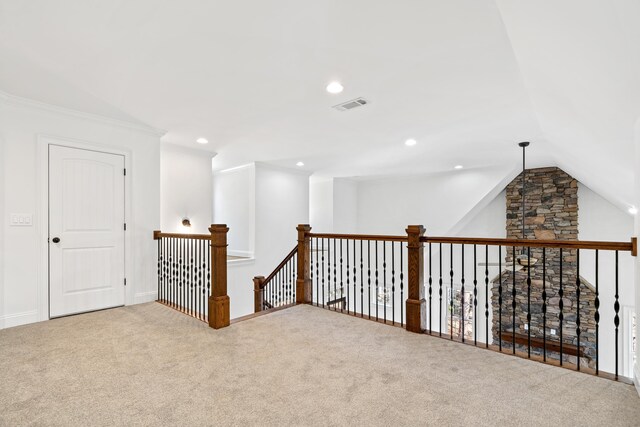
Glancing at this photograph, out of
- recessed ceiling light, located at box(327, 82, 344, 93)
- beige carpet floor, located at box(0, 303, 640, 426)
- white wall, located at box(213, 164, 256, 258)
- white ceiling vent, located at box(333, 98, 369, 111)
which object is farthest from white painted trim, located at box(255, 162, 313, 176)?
beige carpet floor, located at box(0, 303, 640, 426)

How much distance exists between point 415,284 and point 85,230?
3.63 m

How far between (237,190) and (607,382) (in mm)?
6246

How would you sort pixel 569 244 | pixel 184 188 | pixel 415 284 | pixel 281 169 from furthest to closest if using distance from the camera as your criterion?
pixel 281 169
pixel 184 188
pixel 415 284
pixel 569 244

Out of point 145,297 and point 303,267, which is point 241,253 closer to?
point 145,297

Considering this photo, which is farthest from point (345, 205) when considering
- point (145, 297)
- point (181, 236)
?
point (145, 297)

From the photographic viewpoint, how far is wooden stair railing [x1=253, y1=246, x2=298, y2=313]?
5.18 metres

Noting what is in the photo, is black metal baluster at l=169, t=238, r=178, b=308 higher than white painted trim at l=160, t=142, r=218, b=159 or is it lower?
lower

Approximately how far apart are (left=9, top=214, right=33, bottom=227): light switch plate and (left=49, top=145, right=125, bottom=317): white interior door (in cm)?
17

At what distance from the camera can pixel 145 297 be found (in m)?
4.16

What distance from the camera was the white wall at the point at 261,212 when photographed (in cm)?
623

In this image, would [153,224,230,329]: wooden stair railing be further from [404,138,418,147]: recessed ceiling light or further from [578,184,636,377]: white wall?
[578,184,636,377]: white wall

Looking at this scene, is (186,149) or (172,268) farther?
(186,149)

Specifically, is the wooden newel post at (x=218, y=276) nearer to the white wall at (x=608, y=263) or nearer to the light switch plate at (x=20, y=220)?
the light switch plate at (x=20, y=220)

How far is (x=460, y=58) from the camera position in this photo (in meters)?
2.49
